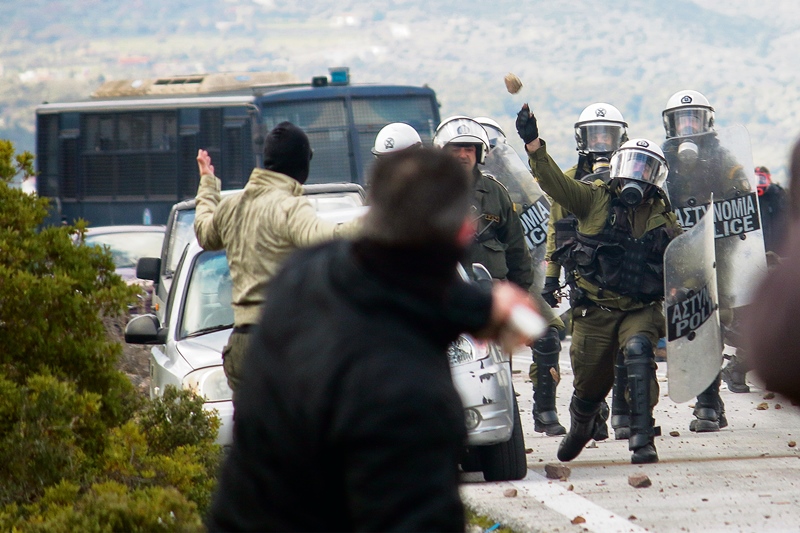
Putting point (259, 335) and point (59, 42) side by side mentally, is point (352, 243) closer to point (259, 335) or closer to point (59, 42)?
point (259, 335)

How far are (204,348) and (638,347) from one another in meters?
2.29

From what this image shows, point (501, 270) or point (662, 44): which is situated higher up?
point (662, 44)

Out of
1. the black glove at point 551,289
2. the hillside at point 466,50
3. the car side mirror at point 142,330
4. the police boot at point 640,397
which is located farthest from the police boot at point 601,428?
the hillside at point 466,50

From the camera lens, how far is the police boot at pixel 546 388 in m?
8.48

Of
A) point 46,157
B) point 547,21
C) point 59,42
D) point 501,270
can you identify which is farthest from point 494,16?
point 501,270

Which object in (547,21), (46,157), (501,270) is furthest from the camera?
(547,21)

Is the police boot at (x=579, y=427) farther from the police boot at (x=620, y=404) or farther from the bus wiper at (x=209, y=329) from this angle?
the bus wiper at (x=209, y=329)

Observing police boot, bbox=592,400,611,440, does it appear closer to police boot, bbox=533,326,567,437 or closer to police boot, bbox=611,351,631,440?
police boot, bbox=611,351,631,440

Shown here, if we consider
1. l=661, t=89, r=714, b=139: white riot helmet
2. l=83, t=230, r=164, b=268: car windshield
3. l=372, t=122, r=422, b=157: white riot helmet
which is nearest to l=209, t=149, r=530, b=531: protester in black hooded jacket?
l=372, t=122, r=422, b=157: white riot helmet

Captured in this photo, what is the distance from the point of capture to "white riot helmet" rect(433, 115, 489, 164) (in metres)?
7.88

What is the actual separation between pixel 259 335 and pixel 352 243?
0.71ft

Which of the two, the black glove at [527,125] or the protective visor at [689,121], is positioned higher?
the protective visor at [689,121]

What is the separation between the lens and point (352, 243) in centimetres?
223

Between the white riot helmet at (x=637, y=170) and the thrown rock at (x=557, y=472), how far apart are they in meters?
1.54
